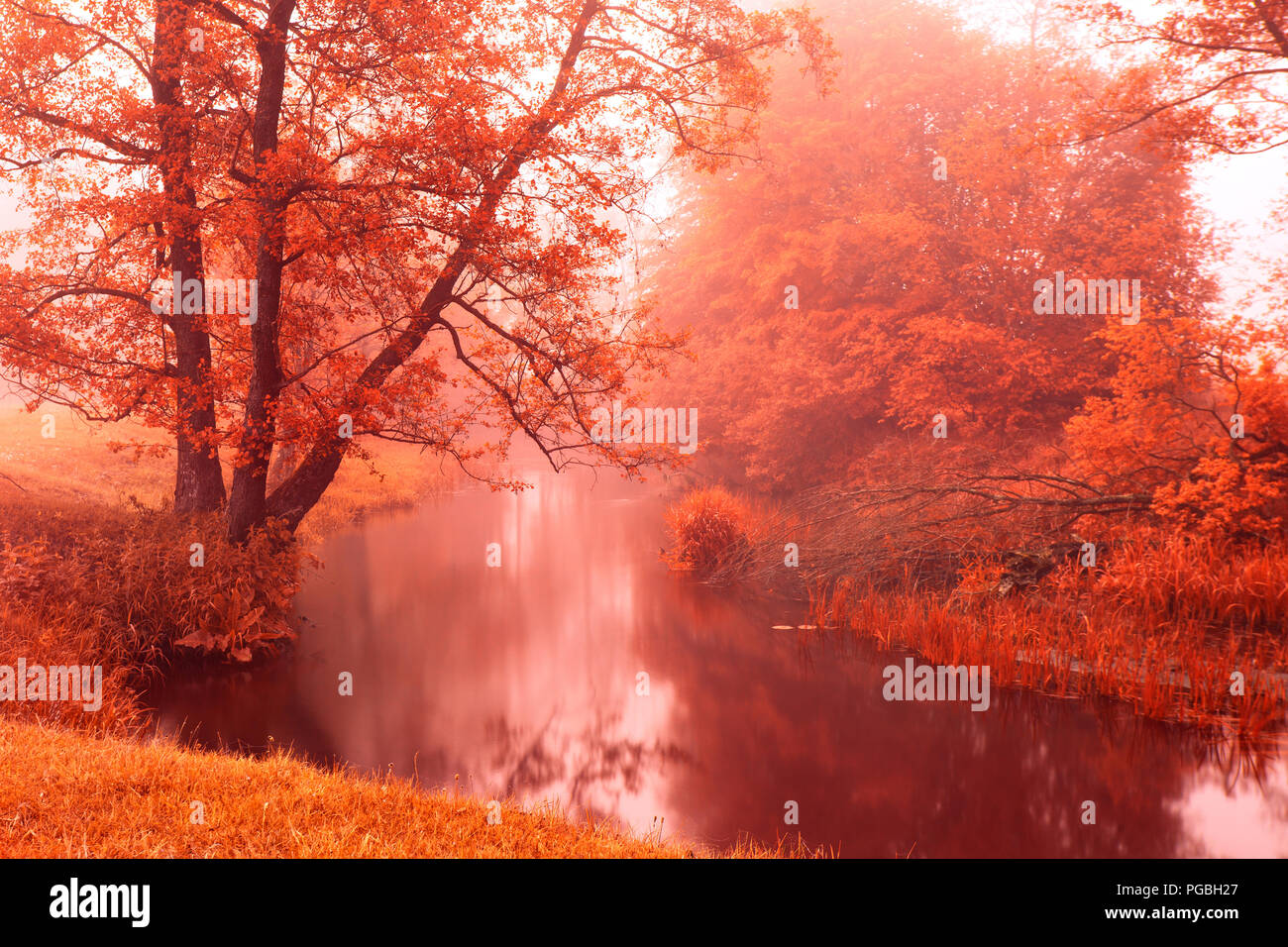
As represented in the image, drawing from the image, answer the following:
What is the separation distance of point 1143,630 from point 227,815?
33.3 feet

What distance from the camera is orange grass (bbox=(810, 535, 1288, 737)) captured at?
854 centimetres

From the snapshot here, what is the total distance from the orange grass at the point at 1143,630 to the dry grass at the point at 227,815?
528 cm

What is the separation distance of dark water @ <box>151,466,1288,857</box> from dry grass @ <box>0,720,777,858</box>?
168 centimetres

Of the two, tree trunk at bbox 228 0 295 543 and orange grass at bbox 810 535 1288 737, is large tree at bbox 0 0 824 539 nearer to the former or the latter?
tree trunk at bbox 228 0 295 543

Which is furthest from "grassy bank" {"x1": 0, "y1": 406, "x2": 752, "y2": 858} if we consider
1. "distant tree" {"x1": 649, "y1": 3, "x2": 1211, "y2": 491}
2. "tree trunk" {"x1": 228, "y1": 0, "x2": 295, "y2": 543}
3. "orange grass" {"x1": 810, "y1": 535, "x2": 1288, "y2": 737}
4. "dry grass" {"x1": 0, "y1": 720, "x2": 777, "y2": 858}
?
"distant tree" {"x1": 649, "y1": 3, "x2": 1211, "y2": 491}

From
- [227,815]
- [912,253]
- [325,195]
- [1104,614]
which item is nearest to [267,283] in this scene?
[325,195]

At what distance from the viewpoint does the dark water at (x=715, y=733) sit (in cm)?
682

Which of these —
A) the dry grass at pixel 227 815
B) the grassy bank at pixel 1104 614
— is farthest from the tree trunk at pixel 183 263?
the grassy bank at pixel 1104 614

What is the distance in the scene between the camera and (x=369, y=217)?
907cm

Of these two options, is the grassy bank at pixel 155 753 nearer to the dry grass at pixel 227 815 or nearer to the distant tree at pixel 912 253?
the dry grass at pixel 227 815

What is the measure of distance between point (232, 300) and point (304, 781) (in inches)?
361

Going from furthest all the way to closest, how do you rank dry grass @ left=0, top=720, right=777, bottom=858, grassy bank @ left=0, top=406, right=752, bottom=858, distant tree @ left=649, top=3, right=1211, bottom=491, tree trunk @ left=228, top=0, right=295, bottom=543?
distant tree @ left=649, top=3, right=1211, bottom=491 → tree trunk @ left=228, top=0, right=295, bottom=543 → grassy bank @ left=0, top=406, right=752, bottom=858 → dry grass @ left=0, top=720, right=777, bottom=858

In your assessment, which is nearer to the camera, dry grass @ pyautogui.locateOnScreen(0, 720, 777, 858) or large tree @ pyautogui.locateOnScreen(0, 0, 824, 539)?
dry grass @ pyautogui.locateOnScreen(0, 720, 777, 858)
